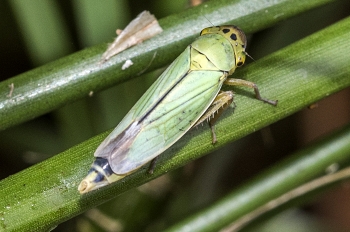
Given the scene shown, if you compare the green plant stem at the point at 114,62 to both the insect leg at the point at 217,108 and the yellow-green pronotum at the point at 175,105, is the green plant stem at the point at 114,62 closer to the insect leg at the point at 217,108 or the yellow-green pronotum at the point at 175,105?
the yellow-green pronotum at the point at 175,105

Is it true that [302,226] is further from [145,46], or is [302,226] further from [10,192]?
[10,192]

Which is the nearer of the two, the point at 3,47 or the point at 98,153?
the point at 98,153

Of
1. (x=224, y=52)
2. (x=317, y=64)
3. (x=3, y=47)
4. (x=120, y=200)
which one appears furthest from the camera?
(x=3, y=47)

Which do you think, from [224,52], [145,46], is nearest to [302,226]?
[224,52]

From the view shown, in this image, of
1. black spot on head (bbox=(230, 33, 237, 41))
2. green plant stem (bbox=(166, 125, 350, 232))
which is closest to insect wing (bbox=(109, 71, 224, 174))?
black spot on head (bbox=(230, 33, 237, 41))

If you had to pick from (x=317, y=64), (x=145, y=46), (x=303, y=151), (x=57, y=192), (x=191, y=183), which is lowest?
(x=191, y=183)

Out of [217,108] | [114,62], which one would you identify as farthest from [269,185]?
[114,62]

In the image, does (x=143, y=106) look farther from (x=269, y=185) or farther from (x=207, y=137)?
(x=269, y=185)

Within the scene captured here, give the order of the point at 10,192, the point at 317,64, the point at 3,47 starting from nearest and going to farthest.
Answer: the point at 10,192 → the point at 317,64 → the point at 3,47
